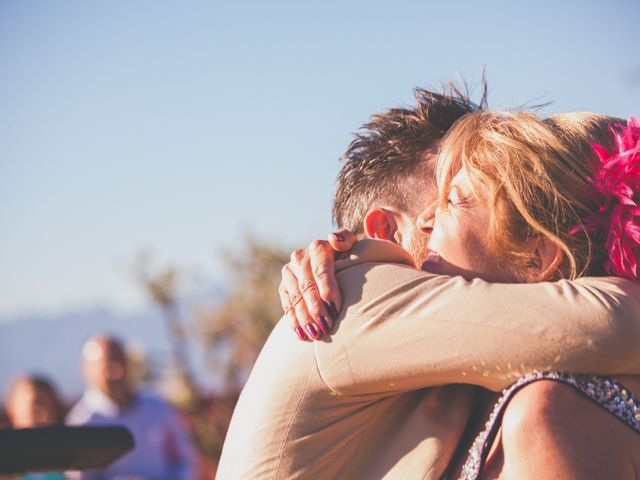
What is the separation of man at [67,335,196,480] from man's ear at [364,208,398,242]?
14.5ft

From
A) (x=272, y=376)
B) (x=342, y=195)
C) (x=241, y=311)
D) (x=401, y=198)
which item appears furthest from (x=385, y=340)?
(x=241, y=311)

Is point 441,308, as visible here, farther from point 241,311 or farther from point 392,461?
point 241,311

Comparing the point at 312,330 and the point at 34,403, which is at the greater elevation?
the point at 312,330

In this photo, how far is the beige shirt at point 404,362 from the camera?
2.09 m

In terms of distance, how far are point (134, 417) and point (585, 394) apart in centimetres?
550

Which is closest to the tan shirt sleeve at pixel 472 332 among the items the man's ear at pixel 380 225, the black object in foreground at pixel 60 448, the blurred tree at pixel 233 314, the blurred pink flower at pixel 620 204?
the blurred pink flower at pixel 620 204

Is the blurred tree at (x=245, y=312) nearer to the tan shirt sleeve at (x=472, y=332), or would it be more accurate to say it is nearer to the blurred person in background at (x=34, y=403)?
the blurred person in background at (x=34, y=403)

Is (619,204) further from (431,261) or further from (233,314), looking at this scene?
(233,314)

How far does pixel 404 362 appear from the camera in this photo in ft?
7.08

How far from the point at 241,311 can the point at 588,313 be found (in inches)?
792

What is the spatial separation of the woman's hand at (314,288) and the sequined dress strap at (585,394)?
47 centimetres

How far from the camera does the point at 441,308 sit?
2.16 m

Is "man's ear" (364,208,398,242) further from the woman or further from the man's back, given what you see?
the man's back

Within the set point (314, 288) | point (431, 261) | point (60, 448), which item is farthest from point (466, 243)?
point (60, 448)
